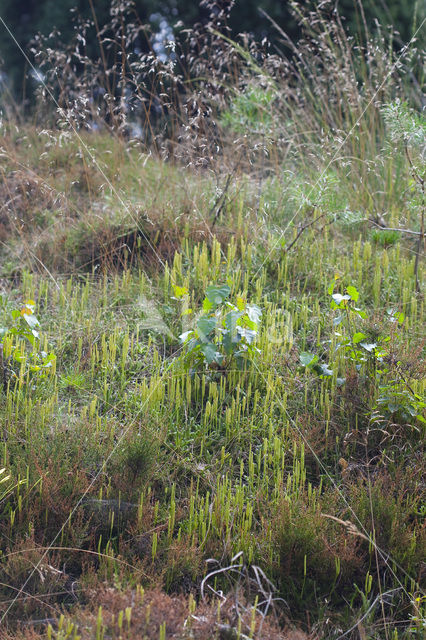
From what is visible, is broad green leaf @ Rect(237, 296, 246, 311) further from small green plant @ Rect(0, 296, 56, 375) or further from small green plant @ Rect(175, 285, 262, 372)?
small green plant @ Rect(0, 296, 56, 375)

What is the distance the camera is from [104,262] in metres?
4.17

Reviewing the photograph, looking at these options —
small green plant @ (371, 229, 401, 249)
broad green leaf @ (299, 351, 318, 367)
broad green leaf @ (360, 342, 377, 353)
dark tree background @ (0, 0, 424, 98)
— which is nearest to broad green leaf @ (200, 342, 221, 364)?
broad green leaf @ (299, 351, 318, 367)

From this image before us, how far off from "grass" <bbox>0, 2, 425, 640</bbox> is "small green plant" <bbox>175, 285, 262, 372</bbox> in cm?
6

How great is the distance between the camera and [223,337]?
2998mm

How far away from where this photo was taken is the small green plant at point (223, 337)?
2926 millimetres

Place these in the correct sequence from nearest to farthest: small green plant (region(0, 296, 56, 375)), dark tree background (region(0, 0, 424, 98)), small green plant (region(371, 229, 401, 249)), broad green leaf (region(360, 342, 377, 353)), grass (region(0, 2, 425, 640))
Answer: grass (region(0, 2, 425, 640)) → broad green leaf (region(360, 342, 377, 353)) → small green plant (region(0, 296, 56, 375)) → small green plant (region(371, 229, 401, 249)) → dark tree background (region(0, 0, 424, 98))

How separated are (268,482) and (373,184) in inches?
140

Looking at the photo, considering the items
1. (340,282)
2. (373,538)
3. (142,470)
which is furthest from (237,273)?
(373,538)

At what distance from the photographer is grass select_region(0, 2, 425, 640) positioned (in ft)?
6.68

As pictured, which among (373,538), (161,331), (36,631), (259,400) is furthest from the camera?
(161,331)

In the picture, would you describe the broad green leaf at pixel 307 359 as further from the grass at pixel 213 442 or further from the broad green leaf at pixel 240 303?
the broad green leaf at pixel 240 303

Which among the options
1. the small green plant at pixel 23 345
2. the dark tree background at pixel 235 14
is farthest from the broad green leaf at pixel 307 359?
the dark tree background at pixel 235 14

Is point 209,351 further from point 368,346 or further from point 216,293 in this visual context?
point 368,346

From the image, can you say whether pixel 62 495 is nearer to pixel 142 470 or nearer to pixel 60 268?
pixel 142 470
